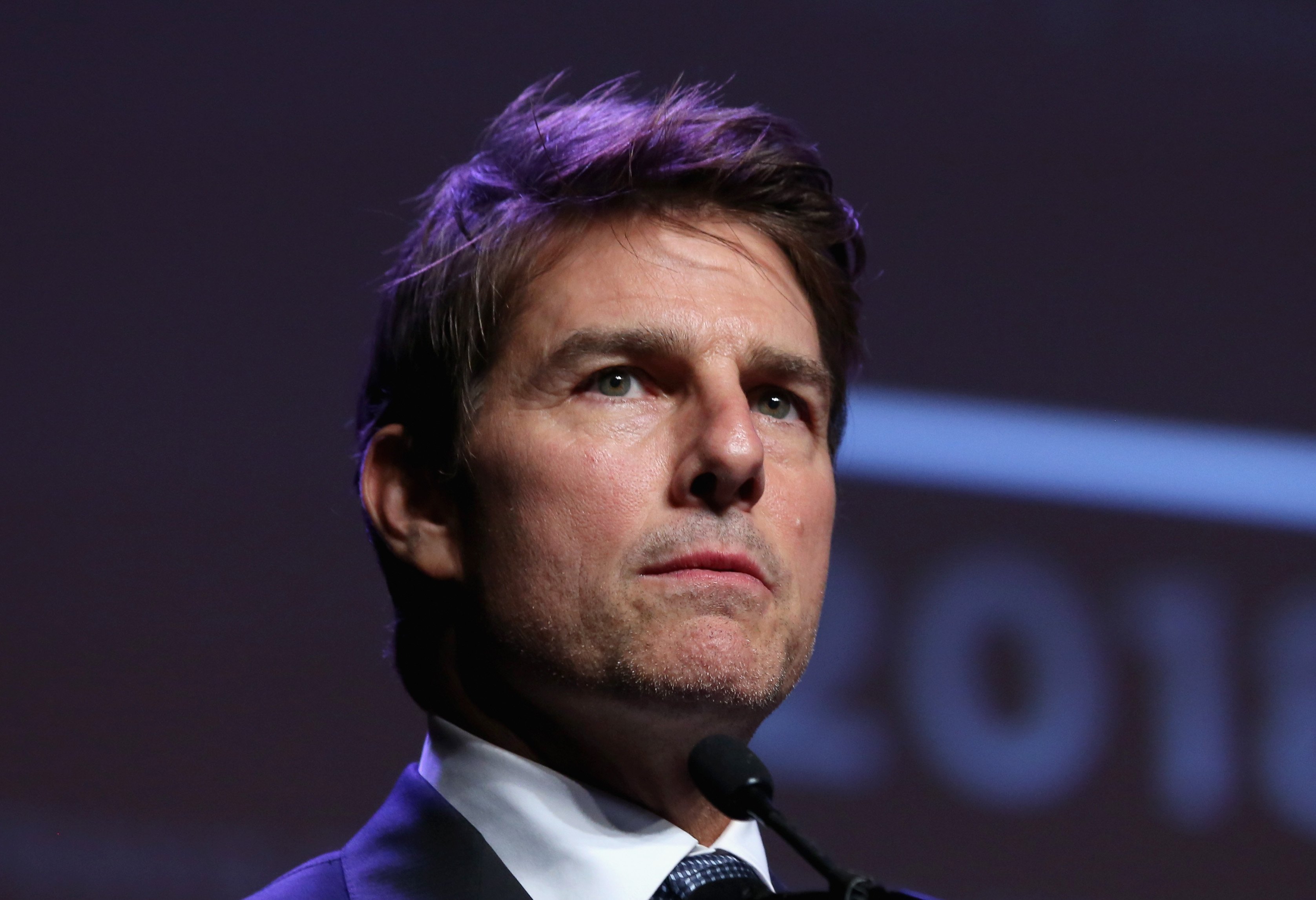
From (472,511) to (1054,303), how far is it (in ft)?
4.85

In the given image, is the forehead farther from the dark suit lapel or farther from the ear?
the dark suit lapel

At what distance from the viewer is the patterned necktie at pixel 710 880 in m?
1.54

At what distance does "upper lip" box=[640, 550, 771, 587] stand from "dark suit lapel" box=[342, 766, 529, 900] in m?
0.38

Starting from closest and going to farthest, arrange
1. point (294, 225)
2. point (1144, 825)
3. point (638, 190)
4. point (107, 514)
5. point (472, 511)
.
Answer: point (472, 511), point (638, 190), point (107, 514), point (294, 225), point (1144, 825)

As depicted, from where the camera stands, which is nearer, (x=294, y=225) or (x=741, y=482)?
(x=741, y=482)

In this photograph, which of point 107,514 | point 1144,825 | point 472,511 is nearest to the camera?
point 472,511

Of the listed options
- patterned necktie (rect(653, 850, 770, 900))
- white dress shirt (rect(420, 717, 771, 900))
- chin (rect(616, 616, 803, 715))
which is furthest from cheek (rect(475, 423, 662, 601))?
patterned necktie (rect(653, 850, 770, 900))

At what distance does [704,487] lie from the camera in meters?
1.57

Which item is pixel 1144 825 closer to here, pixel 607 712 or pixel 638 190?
pixel 607 712

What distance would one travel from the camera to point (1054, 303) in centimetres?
271

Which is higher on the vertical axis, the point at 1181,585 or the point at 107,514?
the point at 107,514

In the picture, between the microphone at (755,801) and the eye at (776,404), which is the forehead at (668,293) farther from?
the microphone at (755,801)

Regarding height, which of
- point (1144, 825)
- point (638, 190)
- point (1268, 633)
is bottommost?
point (1144, 825)

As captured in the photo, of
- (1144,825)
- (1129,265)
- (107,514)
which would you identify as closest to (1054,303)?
(1129,265)
